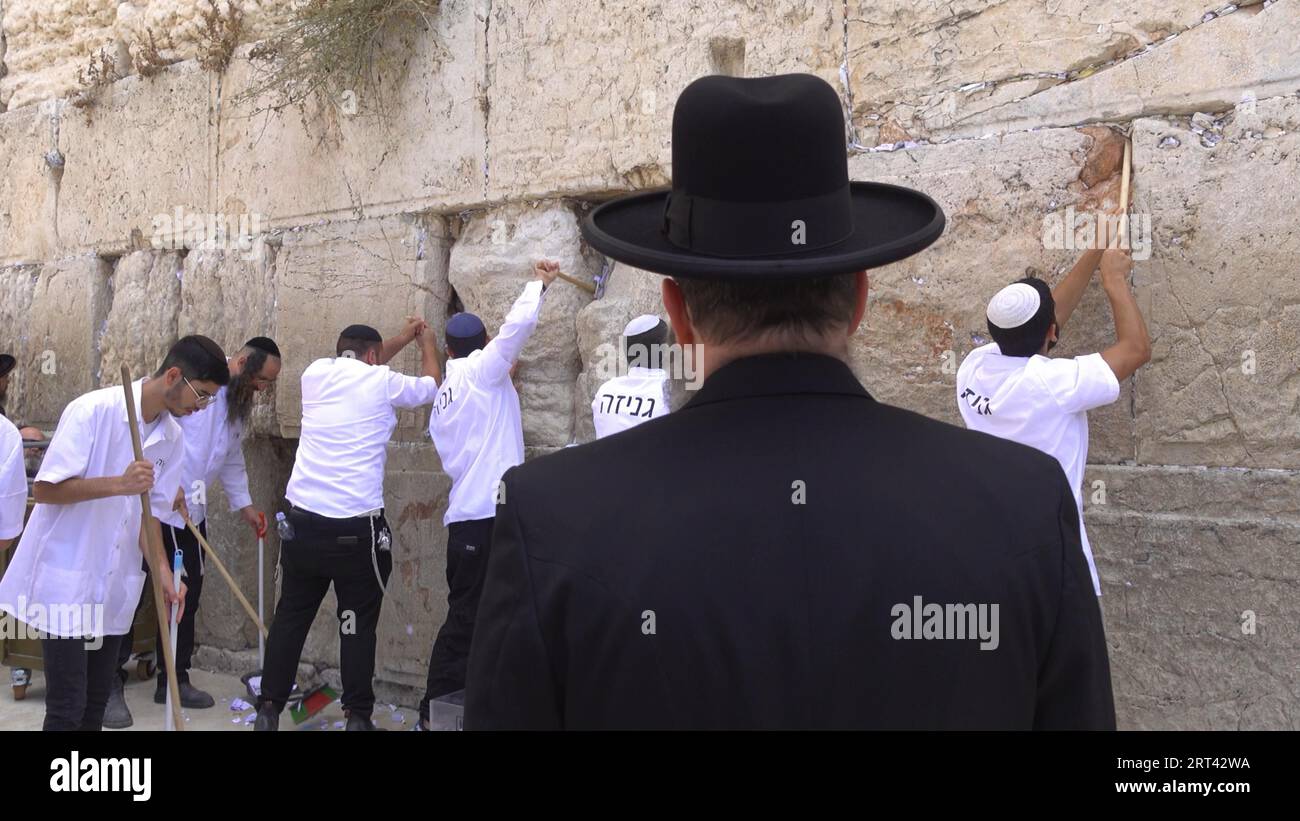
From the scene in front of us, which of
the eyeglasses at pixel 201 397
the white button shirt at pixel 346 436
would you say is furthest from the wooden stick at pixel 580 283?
the eyeglasses at pixel 201 397

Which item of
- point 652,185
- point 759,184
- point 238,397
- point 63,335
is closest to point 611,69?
point 652,185

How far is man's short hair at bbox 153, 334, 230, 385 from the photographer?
4.17 metres

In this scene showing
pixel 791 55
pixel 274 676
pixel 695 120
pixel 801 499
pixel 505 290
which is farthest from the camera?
pixel 505 290

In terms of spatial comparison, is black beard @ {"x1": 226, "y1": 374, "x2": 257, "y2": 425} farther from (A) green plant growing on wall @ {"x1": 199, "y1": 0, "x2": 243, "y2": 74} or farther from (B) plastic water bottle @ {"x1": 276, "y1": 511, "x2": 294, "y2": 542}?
(A) green plant growing on wall @ {"x1": 199, "y1": 0, "x2": 243, "y2": 74}

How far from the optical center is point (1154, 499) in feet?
11.9

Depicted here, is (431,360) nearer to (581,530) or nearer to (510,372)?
(510,372)

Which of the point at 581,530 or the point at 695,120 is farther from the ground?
the point at 695,120

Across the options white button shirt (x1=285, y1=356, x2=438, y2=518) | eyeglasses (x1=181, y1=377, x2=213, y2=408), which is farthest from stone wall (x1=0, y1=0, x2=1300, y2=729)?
eyeglasses (x1=181, y1=377, x2=213, y2=408)

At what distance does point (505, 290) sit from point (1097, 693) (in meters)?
4.19

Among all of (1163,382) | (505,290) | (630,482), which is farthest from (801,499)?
(505,290)

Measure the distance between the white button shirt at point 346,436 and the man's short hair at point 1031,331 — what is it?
105 inches

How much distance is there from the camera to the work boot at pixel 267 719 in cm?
480

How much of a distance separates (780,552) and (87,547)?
11.3ft

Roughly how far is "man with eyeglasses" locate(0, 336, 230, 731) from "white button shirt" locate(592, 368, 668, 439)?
5.02ft
